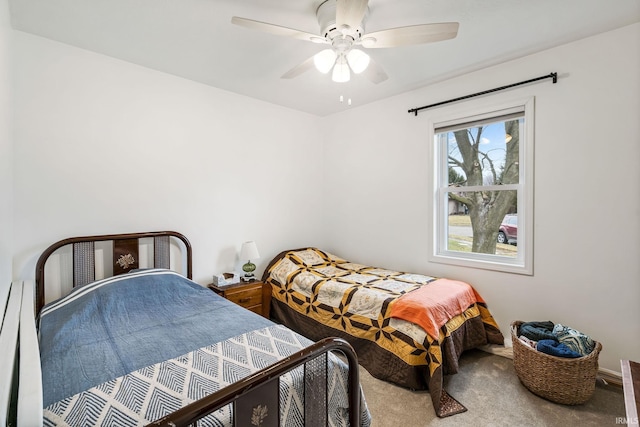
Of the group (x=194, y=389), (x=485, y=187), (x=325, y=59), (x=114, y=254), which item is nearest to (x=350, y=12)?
(x=325, y=59)

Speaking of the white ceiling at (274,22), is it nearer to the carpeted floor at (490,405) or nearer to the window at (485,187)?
the window at (485,187)

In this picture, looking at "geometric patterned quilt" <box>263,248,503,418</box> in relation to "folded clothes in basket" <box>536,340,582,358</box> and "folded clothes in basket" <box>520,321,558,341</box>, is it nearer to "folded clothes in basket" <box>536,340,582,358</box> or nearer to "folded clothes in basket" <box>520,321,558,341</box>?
"folded clothes in basket" <box>520,321,558,341</box>

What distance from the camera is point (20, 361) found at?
3.48 ft

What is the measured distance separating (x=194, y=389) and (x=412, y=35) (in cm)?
200

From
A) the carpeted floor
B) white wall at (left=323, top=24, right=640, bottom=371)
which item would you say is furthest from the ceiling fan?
the carpeted floor

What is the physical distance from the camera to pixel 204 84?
9.45 ft

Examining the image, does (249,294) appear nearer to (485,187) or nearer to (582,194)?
(485,187)

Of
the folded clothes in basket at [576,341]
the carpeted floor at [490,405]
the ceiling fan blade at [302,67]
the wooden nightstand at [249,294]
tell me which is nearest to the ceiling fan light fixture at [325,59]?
the ceiling fan blade at [302,67]

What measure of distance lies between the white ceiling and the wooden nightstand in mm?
2003

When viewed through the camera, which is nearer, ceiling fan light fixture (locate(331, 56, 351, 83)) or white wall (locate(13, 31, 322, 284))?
ceiling fan light fixture (locate(331, 56, 351, 83))

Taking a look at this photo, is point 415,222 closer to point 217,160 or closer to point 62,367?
point 217,160

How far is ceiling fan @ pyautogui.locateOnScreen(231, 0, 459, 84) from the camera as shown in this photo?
146cm

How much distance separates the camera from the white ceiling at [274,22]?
1.75 m

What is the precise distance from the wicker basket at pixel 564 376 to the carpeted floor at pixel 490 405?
0.06m
